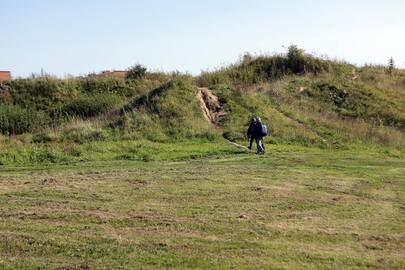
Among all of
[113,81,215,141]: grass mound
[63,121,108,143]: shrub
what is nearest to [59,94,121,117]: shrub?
[113,81,215,141]: grass mound

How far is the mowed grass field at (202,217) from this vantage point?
28.1ft

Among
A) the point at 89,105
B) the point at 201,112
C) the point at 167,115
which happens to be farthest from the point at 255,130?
the point at 89,105

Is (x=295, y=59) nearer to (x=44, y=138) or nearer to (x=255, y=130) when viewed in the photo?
(x=255, y=130)

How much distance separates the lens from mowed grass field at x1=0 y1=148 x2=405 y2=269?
337 inches

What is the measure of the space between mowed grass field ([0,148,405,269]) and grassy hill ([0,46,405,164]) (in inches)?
215

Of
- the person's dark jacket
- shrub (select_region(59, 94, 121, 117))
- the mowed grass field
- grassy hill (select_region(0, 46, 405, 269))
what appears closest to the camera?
the mowed grass field

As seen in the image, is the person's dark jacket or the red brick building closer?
the person's dark jacket

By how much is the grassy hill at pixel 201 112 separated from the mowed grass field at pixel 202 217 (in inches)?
215

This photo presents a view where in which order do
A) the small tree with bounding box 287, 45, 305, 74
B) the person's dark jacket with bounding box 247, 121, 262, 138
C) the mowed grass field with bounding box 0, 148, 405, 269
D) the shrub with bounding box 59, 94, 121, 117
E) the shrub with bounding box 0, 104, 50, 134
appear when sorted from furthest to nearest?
the small tree with bounding box 287, 45, 305, 74, the shrub with bounding box 59, 94, 121, 117, the shrub with bounding box 0, 104, 50, 134, the person's dark jacket with bounding box 247, 121, 262, 138, the mowed grass field with bounding box 0, 148, 405, 269

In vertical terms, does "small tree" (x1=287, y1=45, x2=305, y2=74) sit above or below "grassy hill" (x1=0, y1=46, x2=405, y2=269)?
above

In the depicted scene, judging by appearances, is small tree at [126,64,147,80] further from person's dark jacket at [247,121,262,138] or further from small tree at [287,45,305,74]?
person's dark jacket at [247,121,262,138]

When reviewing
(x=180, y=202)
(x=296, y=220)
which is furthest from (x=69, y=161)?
(x=296, y=220)

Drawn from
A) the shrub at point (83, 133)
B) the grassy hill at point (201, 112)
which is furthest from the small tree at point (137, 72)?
the shrub at point (83, 133)

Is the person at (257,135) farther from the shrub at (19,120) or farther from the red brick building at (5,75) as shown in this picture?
the red brick building at (5,75)
